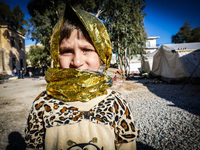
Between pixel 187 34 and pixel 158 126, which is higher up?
pixel 187 34

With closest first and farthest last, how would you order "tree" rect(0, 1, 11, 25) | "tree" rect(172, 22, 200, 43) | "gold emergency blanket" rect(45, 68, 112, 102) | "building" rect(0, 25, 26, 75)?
"gold emergency blanket" rect(45, 68, 112, 102) → "building" rect(0, 25, 26, 75) → "tree" rect(0, 1, 11, 25) → "tree" rect(172, 22, 200, 43)

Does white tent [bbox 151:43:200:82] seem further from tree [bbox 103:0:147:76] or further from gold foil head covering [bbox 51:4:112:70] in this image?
gold foil head covering [bbox 51:4:112:70]

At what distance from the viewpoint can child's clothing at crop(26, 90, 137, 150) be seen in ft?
2.63

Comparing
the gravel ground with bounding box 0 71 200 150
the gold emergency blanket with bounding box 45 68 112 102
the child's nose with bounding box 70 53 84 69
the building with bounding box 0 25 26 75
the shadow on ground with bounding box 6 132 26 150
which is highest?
the building with bounding box 0 25 26 75

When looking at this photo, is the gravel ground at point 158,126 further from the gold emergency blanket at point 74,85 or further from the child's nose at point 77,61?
the child's nose at point 77,61

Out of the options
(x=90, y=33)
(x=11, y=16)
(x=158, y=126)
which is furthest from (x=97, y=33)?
(x=11, y=16)

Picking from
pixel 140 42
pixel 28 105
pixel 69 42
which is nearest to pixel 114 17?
A: pixel 140 42

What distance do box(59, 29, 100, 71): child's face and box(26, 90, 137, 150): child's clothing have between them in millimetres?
337

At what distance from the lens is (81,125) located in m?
0.82

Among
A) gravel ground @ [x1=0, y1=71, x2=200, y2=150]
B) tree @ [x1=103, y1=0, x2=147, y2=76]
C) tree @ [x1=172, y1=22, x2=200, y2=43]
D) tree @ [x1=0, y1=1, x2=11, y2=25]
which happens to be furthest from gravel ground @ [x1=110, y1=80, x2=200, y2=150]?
tree @ [x1=172, y1=22, x2=200, y2=43]

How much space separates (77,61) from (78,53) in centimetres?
8

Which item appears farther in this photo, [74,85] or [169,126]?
[169,126]

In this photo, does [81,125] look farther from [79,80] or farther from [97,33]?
[97,33]

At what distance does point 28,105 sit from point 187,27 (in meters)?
45.5
